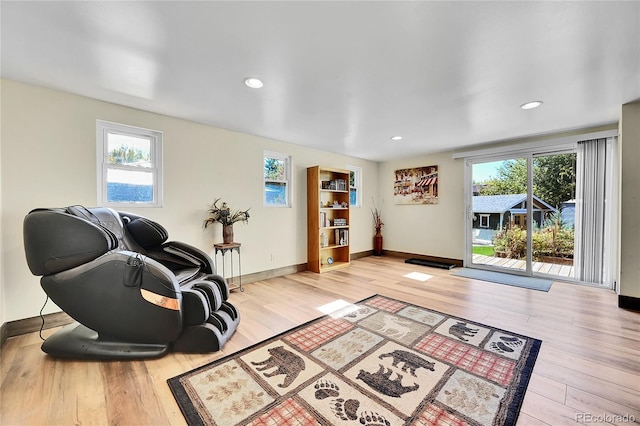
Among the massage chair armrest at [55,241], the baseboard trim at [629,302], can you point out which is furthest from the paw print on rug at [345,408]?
the baseboard trim at [629,302]

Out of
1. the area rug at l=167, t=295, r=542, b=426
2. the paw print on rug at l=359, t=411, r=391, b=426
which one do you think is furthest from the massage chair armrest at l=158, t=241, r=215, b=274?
the paw print on rug at l=359, t=411, r=391, b=426

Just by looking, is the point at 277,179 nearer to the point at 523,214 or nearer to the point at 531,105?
the point at 531,105

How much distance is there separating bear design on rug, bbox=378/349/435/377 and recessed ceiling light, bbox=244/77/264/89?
2.51 meters

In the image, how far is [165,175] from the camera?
3121 mm

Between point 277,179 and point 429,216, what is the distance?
10.8ft

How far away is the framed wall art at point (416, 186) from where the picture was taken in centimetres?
531

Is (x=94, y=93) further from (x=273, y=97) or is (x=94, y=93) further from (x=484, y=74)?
(x=484, y=74)

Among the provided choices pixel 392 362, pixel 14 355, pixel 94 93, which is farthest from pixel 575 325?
pixel 94 93

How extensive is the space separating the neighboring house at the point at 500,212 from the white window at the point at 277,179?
3.48 m

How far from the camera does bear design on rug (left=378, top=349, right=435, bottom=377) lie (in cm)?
182

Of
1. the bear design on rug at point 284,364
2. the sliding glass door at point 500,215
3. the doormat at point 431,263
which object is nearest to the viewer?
the bear design on rug at point 284,364

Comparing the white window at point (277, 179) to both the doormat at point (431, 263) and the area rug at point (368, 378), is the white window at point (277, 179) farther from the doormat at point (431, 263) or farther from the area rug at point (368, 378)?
the doormat at point (431, 263)

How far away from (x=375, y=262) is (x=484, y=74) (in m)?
3.92

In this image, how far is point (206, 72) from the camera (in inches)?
83.6
